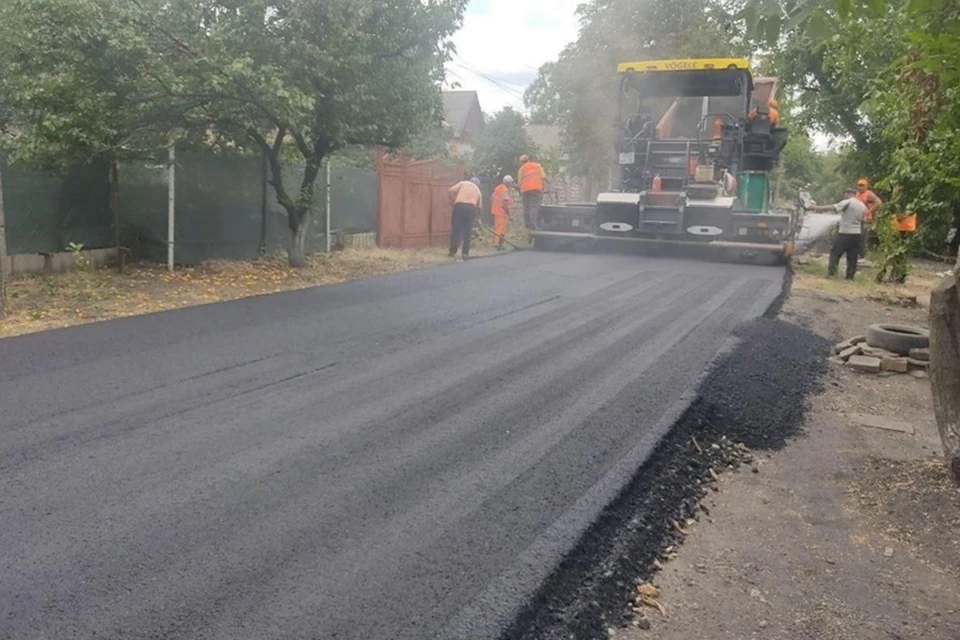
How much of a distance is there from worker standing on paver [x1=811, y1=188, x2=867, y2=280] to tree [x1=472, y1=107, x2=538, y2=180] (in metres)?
11.9

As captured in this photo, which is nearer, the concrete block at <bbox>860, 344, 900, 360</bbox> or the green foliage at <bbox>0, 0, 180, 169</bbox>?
the concrete block at <bbox>860, 344, 900, 360</bbox>

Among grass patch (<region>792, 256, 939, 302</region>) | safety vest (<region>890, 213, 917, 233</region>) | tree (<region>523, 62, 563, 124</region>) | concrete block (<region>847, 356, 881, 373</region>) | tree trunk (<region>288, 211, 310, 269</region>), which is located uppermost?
tree (<region>523, 62, 563, 124</region>)

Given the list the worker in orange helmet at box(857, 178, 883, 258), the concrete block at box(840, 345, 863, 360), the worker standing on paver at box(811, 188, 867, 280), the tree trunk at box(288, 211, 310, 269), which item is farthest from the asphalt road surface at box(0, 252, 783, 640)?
the worker in orange helmet at box(857, 178, 883, 258)

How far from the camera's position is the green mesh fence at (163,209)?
951cm

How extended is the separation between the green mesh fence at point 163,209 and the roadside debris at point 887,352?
816cm

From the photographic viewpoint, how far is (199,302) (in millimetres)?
8734

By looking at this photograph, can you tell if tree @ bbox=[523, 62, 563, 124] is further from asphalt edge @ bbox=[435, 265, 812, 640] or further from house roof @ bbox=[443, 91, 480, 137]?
asphalt edge @ bbox=[435, 265, 812, 640]

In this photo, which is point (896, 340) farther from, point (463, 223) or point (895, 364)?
point (463, 223)

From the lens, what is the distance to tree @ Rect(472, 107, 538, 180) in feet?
76.6

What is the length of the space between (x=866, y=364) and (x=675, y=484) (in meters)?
3.49

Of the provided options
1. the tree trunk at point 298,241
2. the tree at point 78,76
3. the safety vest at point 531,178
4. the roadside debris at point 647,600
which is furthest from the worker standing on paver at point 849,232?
the roadside debris at point 647,600

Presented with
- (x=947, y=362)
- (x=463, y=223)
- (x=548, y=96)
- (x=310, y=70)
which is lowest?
(x=947, y=362)

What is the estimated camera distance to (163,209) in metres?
10.8

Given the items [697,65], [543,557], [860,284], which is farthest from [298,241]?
[543,557]
